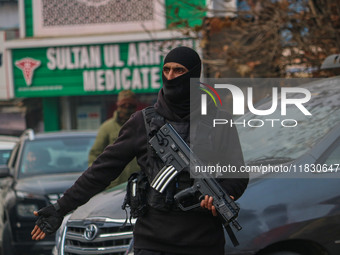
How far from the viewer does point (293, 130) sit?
476 centimetres

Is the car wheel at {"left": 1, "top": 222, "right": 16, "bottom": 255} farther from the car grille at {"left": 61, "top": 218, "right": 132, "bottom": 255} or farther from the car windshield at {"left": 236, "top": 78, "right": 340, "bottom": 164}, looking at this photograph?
the car windshield at {"left": 236, "top": 78, "right": 340, "bottom": 164}

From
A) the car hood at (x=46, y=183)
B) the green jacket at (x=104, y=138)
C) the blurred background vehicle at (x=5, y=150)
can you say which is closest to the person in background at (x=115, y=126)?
the green jacket at (x=104, y=138)

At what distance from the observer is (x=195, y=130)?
3.49 meters


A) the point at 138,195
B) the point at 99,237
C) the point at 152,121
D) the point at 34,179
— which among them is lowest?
the point at 34,179

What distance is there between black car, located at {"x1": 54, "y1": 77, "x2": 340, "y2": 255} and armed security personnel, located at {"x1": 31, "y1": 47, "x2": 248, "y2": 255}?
0.72 meters

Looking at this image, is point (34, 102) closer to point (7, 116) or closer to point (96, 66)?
point (7, 116)

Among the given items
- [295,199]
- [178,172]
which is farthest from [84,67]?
[178,172]

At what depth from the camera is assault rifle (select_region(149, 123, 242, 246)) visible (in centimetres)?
331

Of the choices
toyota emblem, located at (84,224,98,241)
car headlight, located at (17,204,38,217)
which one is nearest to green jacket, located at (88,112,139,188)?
car headlight, located at (17,204,38,217)

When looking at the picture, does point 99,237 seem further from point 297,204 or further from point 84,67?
point 84,67

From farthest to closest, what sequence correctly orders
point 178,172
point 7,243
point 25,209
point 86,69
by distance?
point 86,69, point 25,209, point 7,243, point 178,172

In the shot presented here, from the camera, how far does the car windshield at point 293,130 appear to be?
4570 millimetres

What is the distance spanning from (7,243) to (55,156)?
1.64 meters

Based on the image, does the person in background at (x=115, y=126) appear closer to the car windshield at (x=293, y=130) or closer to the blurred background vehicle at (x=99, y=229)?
the blurred background vehicle at (x=99, y=229)
